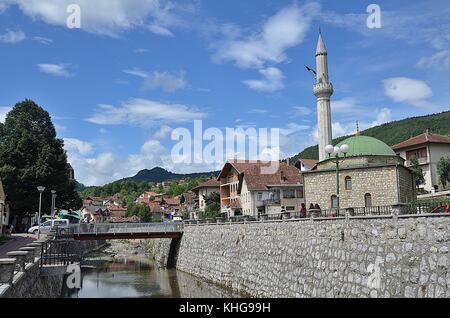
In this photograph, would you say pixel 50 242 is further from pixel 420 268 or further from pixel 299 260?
pixel 420 268

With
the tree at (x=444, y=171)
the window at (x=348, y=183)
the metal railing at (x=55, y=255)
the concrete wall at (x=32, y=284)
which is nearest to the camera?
the concrete wall at (x=32, y=284)

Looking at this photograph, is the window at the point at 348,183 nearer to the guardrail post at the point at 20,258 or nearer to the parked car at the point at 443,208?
the parked car at the point at 443,208

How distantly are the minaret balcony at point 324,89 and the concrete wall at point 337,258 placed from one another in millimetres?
21770

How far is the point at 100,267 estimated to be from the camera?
1767 inches

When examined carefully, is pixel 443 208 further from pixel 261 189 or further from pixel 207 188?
pixel 207 188

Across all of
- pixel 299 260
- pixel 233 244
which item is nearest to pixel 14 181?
pixel 233 244

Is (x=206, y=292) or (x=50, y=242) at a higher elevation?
(x=50, y=242)

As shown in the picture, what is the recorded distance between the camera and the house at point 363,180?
33.7 m

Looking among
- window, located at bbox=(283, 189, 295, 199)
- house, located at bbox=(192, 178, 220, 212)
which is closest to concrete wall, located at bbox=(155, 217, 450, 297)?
window, located at bbox=(283, 189, 295, 199)

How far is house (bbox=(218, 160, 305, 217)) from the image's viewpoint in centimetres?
5200

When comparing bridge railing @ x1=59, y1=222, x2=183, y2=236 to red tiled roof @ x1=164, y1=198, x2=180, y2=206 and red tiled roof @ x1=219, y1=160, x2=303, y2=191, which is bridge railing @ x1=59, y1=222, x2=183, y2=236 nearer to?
red tiled roof @ x1=219, y1=160, x2=303, y2=191

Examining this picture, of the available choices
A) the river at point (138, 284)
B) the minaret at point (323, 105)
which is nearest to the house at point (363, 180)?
the minaret at point (323, 105)

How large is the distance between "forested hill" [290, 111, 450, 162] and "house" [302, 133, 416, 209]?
74352mm
